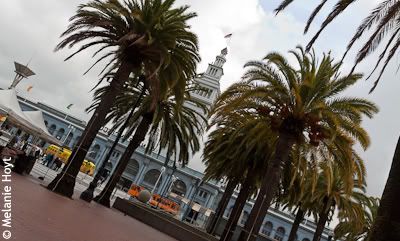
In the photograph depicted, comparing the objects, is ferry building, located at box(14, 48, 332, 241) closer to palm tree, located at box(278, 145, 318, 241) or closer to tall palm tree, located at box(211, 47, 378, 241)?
palm tree, located at box(278, 145, 318, 241)

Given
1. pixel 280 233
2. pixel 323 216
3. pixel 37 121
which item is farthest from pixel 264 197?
pixel 280 233

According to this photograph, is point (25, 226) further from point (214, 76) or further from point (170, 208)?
point (214, 76)

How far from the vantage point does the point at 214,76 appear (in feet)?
263

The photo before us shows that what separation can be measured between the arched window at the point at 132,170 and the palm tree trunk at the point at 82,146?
58451mm

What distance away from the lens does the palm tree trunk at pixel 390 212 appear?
5.39 meters

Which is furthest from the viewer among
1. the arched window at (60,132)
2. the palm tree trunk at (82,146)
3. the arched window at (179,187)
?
the arched window at (60,132)

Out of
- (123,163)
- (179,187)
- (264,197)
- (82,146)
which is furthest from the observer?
(179,187)

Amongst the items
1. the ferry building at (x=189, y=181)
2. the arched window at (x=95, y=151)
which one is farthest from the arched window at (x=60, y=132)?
the arched window at (x=95, y=151)

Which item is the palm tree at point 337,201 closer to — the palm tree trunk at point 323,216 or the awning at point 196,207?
the palm tree trunk at point 323,216

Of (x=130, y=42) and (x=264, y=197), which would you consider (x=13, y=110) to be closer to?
(x=130, y=42)

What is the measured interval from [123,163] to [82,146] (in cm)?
659

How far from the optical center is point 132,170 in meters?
75.6

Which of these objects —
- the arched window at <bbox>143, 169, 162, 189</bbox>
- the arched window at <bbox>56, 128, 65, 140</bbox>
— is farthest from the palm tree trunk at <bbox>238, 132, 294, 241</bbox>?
the arched window at <bbox>56, 128, 65, 140</bbox>

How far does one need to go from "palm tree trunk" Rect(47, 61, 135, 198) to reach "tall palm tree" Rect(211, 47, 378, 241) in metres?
4.35
